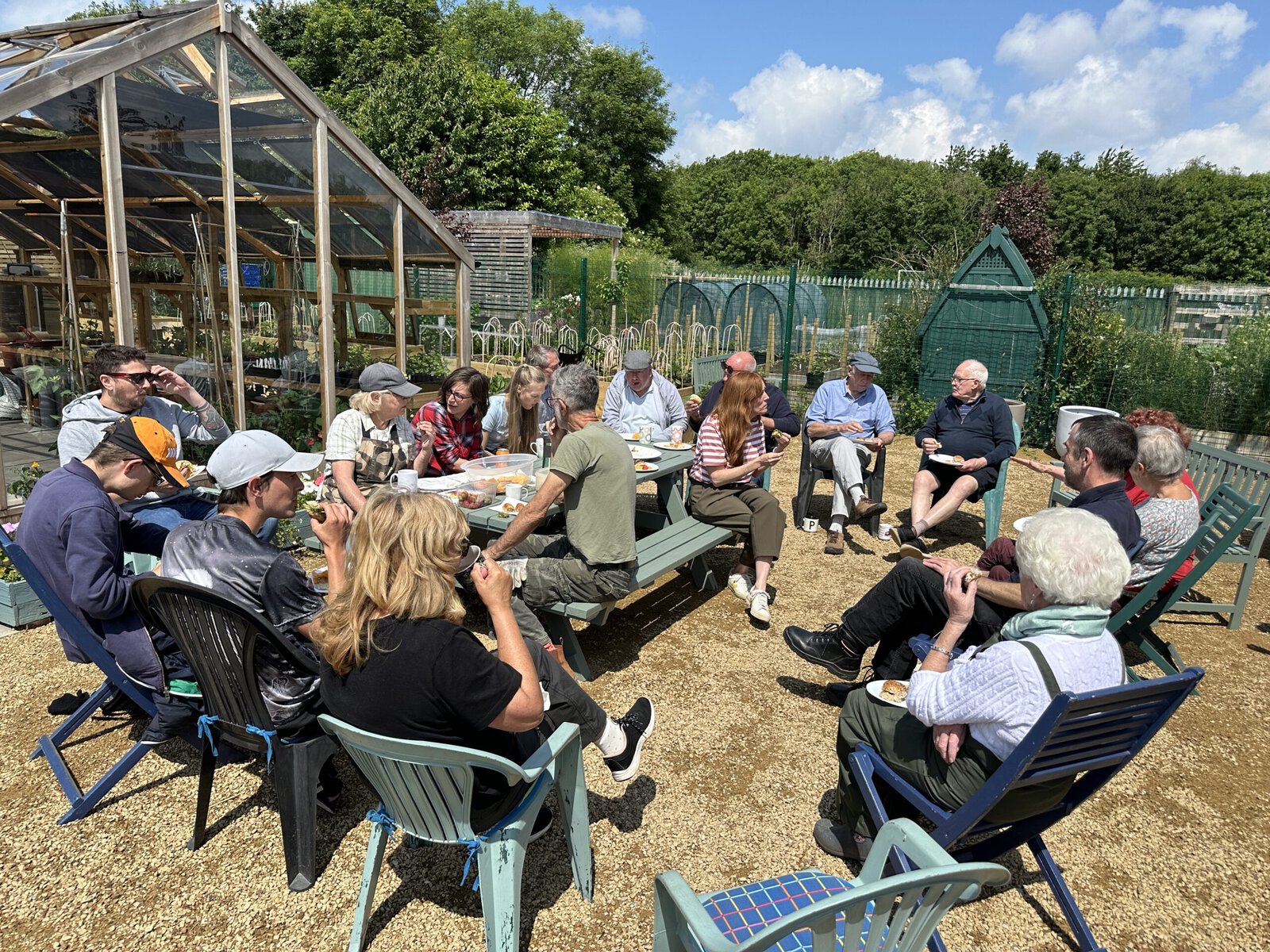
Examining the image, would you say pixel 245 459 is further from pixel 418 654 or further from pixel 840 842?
pixel 840 842

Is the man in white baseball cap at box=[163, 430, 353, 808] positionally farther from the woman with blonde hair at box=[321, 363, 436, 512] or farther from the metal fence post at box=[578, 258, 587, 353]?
the metal fence post at box=[578, 258, 587, 353]

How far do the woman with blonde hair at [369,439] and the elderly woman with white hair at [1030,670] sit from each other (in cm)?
320

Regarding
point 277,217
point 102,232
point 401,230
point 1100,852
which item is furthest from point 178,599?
point 401,230

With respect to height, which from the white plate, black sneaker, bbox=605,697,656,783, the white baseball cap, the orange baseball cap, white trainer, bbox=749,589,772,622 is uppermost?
the white baseball cap

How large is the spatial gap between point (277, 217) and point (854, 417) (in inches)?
191

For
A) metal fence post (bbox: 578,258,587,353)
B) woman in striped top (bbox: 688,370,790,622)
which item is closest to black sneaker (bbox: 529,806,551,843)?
woman in striped top (bbox: 688,370,790,622)

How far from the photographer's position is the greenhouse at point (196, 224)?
505cm

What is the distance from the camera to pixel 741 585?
16.5 ft

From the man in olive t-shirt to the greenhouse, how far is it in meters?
3.17

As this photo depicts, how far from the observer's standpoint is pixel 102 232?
556 cm

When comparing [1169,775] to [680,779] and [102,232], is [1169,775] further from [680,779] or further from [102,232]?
[102,232]

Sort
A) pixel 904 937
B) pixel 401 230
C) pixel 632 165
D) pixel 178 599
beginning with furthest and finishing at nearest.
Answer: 1. pixel 632 165
2. pixel 401 230
3. pixel 178 599
4. pixel 904 937

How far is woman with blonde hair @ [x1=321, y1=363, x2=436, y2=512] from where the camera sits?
14.6 ft

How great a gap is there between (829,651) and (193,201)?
5580mm
